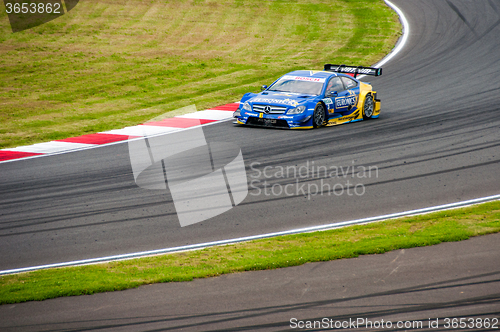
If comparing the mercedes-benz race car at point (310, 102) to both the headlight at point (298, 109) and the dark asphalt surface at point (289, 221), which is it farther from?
the dark asphalt surface at point (289, 221)

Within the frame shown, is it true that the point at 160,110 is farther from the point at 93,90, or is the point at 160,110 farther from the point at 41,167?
the point at 41,167

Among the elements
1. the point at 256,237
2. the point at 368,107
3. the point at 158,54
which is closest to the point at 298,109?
the point at 368,107

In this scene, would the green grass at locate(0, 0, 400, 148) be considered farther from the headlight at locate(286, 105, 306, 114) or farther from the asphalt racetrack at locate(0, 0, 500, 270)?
the headlight at locate(286, 105, 306, 114)

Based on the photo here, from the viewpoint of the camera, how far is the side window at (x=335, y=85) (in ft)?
44.3

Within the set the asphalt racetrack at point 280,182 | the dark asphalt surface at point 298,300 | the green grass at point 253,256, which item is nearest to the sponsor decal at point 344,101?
the asphalt racetrack at point 280,182

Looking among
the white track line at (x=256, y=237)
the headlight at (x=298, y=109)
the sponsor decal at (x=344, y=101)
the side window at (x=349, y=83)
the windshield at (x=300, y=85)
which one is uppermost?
the windshield at (x=300, y=85)

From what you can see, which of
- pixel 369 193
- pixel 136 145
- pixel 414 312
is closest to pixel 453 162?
pixel 369 193

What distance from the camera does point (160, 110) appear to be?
15.4 m

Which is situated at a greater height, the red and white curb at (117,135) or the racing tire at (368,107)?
the red and white curb at (117,135)

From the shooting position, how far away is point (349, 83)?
14.1 metres

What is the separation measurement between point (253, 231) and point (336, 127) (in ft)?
20.6

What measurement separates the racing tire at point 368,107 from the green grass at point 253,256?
6528 mm

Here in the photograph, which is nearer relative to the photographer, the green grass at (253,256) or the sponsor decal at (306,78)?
the green grass at (253,256)

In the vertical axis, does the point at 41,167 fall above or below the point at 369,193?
above
